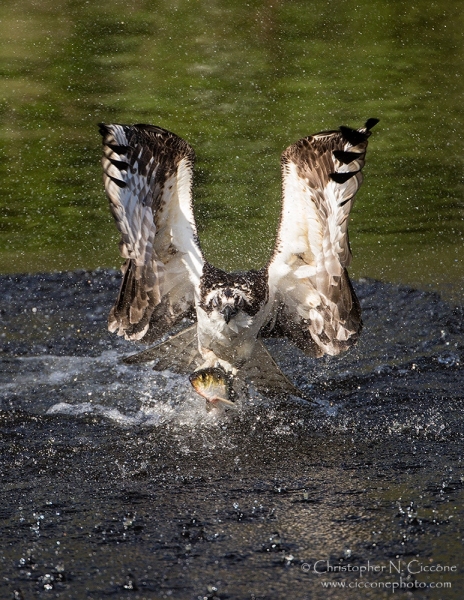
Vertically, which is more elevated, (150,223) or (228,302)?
(150,223)

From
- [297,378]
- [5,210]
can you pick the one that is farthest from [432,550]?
[5,210]

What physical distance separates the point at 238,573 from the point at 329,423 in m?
1.75

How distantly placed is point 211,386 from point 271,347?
1.62 metres

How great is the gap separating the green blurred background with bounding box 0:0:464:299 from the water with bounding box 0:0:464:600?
0.12 ft

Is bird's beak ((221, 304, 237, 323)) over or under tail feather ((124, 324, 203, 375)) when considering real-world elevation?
over

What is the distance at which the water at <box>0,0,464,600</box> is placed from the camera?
4129 millimetres

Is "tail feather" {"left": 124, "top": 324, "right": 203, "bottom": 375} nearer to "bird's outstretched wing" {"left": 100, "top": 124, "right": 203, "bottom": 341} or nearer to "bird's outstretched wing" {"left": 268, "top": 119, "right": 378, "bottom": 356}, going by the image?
"bird's outstretched wing" {"left": 100, "top": 124, "right": 203, "bottom": 341}

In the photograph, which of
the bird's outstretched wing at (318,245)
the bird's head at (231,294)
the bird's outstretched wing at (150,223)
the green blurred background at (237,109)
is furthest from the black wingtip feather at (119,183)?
the green blurred background at (237,109)

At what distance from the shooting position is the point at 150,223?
18.0 feet

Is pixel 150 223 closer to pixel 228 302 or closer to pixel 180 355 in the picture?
pixel 228 302

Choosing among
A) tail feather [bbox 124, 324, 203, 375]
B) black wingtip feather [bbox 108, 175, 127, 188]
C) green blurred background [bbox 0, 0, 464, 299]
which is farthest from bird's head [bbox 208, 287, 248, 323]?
green blurred background [bbox 0, 0, 464, 299]

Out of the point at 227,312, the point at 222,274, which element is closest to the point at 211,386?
the point at 227,312

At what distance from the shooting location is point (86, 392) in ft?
20.2

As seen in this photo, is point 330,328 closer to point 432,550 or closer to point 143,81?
point 432,550
